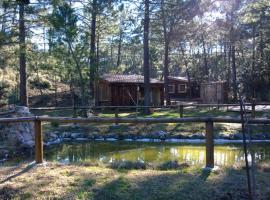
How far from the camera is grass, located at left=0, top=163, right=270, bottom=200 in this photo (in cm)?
478

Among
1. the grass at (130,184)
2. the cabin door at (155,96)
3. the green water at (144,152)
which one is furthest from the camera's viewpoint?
the cabin door at (155,96)

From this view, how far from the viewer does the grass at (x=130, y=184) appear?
4777 millimetres

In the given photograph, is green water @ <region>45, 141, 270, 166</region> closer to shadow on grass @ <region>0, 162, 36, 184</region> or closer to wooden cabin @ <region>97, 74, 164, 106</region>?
shadow on grass @ <region>0, 162, 36, 184</region>

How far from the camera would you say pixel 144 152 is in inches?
457

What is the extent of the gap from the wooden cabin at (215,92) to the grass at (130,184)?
23.2 meters

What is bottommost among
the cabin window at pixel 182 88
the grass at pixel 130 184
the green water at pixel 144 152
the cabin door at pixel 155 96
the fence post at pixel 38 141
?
the green water at pixel 144 152

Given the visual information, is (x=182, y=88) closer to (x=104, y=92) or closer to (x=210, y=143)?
(x=104, y=92)

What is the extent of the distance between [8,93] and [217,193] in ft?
86.5

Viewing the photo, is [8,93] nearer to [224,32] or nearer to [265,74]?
[224,32]

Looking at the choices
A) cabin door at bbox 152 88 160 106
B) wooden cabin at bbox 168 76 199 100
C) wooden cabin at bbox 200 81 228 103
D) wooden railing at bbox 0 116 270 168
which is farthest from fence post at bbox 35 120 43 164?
wooden cabin at bbox 168 76 199 100

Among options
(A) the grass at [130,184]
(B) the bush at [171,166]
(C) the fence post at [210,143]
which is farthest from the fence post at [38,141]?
(C) the fence post at [210,143]

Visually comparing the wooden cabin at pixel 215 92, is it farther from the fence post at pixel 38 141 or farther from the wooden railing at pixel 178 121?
the fence post at pixel 38 141

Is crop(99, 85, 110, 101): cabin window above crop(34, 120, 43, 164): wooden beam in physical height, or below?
above

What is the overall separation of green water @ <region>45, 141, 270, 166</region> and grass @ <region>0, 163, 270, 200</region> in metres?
4.04
